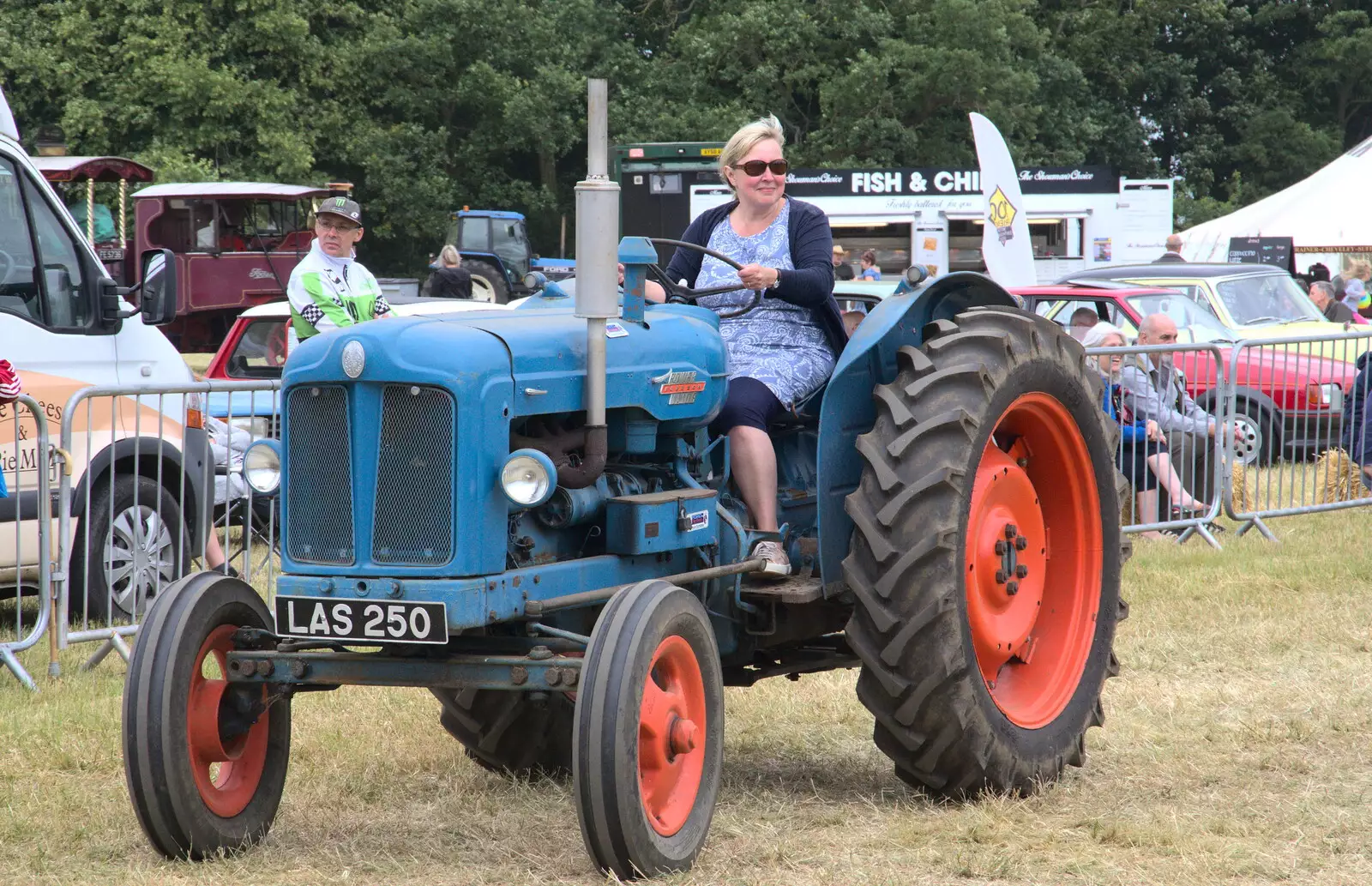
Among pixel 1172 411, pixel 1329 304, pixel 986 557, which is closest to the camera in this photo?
pixel 986 557

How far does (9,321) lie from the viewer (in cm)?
708

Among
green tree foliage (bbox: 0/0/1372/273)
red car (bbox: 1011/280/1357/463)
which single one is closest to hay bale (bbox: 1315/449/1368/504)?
red car (bbox: 1011/280/1357/463)

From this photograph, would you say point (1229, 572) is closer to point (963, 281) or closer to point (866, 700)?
point (963, 281)

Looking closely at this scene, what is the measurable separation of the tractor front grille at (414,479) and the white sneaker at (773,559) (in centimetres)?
107

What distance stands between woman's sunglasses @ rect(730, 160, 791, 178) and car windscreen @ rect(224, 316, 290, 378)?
7.87 m

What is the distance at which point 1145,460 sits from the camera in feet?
33.0

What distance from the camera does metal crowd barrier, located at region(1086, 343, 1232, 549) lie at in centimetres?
1016

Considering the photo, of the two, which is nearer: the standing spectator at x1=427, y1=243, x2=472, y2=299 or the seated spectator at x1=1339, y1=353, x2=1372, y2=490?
the seated spectator at x1=1339, y1=353, x2=1372, y2=490

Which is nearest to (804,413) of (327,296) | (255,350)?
(327,296)

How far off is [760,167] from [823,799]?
6.21 ft

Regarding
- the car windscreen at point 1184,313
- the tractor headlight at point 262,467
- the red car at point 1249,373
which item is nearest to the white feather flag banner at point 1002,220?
the red car at point 1249,373

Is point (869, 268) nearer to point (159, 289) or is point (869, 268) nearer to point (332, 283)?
point (332, 283)

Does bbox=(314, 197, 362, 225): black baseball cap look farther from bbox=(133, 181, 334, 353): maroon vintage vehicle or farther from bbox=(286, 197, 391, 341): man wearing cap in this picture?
bbox=(133, 181, 334, 353): maroon vintage vehicle

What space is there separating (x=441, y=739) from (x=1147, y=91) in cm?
4404
